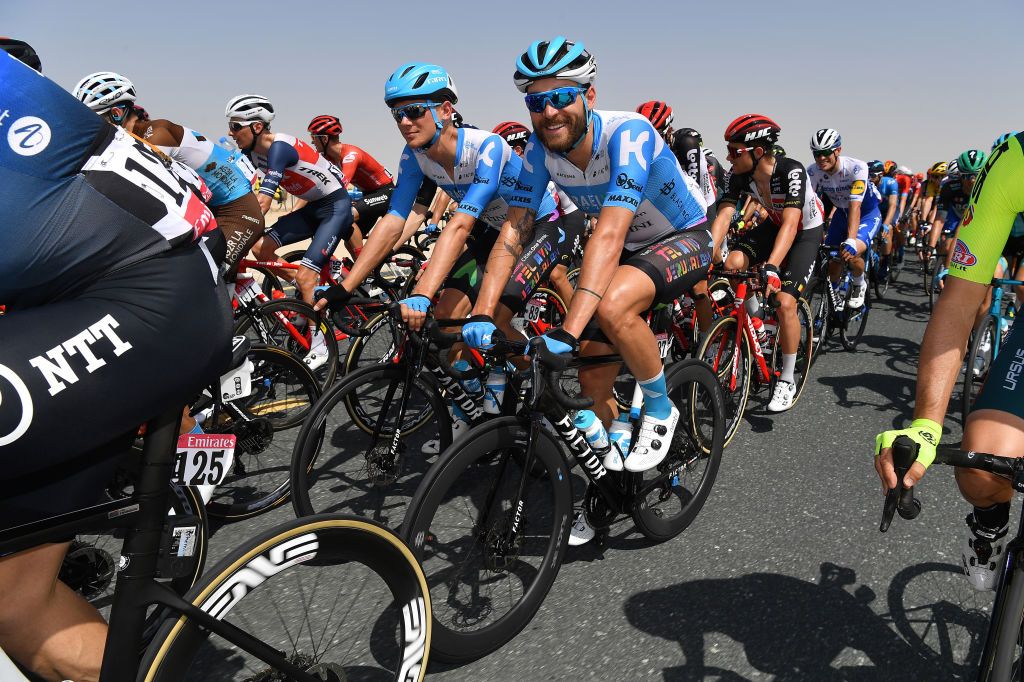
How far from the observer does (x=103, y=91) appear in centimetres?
483

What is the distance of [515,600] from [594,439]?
75cm

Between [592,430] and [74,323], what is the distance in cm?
200

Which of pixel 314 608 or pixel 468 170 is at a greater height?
pixel 468 170

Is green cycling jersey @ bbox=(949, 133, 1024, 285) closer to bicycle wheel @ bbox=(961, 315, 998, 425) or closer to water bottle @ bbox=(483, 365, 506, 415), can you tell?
water bottle @ bbox=(483, 365, 506, 415)

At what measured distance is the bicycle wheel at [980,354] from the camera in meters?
4.76

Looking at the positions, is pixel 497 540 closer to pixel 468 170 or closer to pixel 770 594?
pixel 770 594

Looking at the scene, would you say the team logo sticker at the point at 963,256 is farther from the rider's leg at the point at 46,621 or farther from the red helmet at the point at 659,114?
the red helmet at the point at 659,114

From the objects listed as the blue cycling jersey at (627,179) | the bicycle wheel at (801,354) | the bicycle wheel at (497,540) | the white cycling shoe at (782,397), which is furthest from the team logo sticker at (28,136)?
the bicycle wheel at (801,354)

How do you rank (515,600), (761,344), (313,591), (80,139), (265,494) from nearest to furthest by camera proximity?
(80,139), (313,591), (515,600), (265,494), (761,344)

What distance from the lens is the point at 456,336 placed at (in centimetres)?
298

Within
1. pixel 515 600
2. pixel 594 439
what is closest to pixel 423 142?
pixel 594 439

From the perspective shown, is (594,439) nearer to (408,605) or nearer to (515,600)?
(515,600)

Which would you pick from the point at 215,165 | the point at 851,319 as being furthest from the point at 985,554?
the point at 851,319

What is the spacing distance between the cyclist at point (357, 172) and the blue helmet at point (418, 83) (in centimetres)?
419
